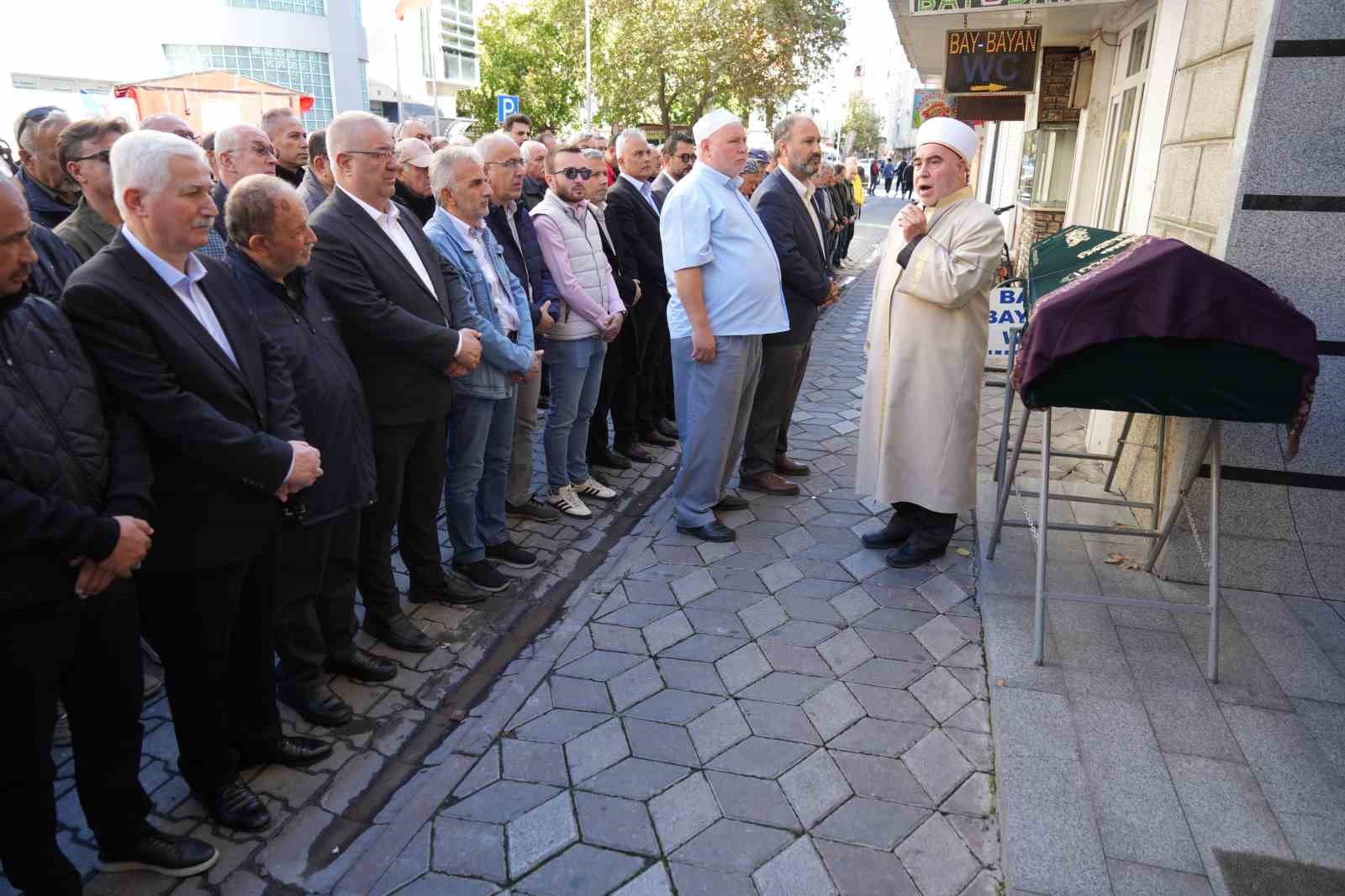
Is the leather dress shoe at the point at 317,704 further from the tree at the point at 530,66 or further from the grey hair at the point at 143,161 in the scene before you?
the tree at the point at 530,66

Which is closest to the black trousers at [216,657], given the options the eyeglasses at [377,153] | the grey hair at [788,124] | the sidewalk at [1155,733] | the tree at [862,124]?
the eyeglasses at [377,153]

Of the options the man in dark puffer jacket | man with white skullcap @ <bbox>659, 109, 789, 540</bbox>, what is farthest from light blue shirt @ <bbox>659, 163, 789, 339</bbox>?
the man in dark puffer jacket

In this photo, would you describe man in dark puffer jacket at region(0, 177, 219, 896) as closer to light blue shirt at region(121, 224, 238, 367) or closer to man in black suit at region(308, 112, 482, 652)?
light blue shirt at region(121, 224, 238, 367)

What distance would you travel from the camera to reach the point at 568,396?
5199 mm

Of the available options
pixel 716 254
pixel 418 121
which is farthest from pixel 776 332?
pixel 418 121

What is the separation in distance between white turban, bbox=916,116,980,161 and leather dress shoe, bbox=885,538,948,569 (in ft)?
6.29

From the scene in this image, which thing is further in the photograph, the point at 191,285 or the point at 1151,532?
the point at 1151,532

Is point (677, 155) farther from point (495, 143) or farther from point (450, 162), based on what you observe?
point (450, 162)

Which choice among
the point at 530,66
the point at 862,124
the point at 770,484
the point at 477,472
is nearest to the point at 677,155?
the point at 770,484

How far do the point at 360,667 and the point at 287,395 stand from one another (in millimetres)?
1293

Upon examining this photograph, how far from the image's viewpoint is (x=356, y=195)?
3477 millimetres

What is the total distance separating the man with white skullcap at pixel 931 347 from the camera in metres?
4.14

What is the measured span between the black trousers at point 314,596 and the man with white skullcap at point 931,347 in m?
2.61

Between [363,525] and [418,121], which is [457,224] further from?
[418,121]
